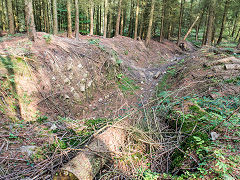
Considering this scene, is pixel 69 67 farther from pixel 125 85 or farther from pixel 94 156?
pixel 94 156

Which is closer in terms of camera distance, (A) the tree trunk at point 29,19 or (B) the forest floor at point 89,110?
(B) the forest floor at point 89,110

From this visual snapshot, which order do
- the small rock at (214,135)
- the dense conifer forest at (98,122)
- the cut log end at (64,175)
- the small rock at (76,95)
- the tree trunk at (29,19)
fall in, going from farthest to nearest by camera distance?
1. the small rock at (76,95)
2. the tree trunk at (29,19)
3. the small rock at (214,135)
4. the dense conifer forest at (98,122)
5. the cut log end at (64,175)

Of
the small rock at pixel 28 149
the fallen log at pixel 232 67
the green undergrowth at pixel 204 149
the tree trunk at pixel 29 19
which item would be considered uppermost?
the tree trunk at pixel 29 19

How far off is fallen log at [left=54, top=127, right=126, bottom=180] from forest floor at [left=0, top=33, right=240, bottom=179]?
205 mm

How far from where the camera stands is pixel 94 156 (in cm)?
246

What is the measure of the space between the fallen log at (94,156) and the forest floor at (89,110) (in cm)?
21

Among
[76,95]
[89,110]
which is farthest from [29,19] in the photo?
[89,110]

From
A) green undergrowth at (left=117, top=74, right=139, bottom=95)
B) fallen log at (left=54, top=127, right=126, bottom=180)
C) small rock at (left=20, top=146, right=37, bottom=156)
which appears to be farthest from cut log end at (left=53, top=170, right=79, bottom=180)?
green undergrowth at (left=117, top=74, right=139, bottom=95)

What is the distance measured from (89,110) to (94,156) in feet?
13.3

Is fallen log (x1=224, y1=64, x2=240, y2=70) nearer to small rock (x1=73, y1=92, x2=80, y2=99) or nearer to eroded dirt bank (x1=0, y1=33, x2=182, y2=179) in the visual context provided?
eroded dirt bank (x1=0, y1=33, x2=182, y2=179)

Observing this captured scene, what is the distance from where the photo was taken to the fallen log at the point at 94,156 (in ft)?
6.78

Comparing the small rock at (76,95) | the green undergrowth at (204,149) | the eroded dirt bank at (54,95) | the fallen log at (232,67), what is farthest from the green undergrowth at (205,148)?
the small rock at (76,95)

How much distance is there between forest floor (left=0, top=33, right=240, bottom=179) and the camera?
2.47 m

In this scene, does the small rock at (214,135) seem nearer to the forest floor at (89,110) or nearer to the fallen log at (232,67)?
the forest floor at (89,110)
